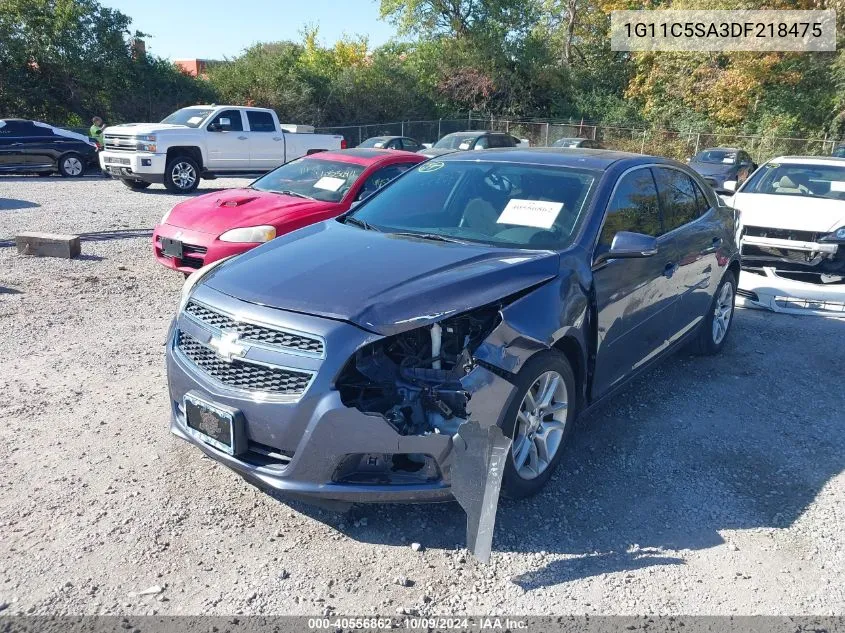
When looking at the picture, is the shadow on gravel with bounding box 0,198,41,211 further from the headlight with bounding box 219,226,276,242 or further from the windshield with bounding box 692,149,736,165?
the windshield with bounding box 692,149,736,165

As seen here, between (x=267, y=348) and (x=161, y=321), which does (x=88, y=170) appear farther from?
(x=267, y=348)

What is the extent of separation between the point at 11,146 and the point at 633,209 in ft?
58.3

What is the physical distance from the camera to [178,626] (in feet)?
9.23

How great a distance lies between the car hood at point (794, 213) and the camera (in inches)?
322

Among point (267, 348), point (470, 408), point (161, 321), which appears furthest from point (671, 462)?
point (161, 321)

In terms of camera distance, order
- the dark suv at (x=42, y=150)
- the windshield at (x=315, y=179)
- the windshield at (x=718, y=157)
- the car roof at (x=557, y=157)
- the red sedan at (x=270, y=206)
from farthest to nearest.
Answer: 1. the windshield at (x=718, y=157)
2. the dark suv at (x=42, y=150)
3. the windshield at (x=315, y=179)
4. the red sedan at (x=270, y=206)
5. the car roof at (x=557, y=157)

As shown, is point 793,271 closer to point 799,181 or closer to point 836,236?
point 836,236

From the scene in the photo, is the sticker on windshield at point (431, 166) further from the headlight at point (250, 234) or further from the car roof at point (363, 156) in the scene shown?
the car roof at point (363, 156)

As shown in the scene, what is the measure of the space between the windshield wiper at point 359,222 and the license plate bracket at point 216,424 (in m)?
1.68

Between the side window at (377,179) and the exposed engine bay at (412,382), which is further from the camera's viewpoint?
the side window at (377,179)

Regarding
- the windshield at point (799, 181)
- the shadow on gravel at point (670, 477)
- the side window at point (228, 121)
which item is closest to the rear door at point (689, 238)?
the shadow on gravel at point (670, 477)

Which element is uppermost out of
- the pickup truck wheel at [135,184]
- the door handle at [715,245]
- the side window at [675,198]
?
the side window at [675,198]

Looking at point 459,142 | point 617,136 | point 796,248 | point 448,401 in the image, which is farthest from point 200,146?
point 617,136

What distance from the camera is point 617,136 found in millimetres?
36500
